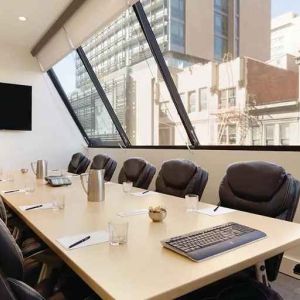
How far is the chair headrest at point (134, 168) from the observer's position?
3.15 metres

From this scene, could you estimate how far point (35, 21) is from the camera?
15.0 ft

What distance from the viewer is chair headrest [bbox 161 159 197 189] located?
2568mm

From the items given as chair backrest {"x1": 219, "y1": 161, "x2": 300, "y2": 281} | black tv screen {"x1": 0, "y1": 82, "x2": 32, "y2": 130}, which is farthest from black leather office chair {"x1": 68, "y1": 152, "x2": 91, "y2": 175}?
chair backrest {"x1": 219, "y1": 161, "x2": 300, "y2": 281}

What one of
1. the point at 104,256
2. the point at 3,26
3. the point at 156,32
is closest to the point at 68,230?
the point at 104,256

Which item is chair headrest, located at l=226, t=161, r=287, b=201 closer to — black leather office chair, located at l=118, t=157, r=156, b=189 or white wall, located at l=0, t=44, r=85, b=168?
black leather office chair, located at l=118, t=157, r=156, b=189

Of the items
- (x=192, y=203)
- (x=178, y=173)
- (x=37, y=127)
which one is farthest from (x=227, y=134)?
(x=37, y=127)

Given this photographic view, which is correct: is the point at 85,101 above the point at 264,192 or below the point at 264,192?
above

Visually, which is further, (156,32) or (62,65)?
(62,65)

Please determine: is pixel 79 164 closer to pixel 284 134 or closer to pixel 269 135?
pixel 269 135

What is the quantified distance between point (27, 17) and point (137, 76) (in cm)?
174

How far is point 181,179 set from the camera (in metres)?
2.61

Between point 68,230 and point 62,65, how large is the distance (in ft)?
16.4

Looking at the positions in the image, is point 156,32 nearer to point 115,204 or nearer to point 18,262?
point 115,204

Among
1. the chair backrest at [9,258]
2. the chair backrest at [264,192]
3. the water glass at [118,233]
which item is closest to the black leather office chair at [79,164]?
the chair backrest at [264,192]
